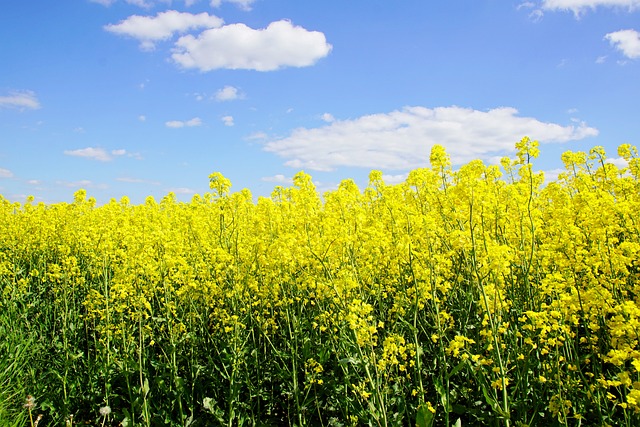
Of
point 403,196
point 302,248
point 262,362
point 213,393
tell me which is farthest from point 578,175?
point 213,393

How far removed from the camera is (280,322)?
14.2 feet

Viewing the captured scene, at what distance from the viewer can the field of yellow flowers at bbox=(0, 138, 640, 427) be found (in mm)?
2738

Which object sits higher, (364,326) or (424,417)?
(364,326)

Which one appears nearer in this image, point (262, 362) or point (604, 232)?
point (604, 232)

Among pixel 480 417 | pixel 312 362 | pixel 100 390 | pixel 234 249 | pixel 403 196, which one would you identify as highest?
pixel 403 196

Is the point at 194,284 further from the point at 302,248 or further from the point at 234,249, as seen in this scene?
the point at 302,248

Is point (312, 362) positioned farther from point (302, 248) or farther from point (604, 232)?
point (604, 232)

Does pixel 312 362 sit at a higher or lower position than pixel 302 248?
lower

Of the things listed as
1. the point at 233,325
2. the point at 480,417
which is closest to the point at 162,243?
the point at 233,325

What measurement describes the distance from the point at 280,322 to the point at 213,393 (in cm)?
83

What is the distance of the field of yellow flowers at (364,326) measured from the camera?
274cm

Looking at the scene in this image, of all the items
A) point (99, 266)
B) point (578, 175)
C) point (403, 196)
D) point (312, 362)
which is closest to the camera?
point (312, 362)

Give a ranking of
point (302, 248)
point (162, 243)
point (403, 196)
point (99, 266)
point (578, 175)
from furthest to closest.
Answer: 1. point (403, 196)
2. point (578, 175)
3. point (99, 266)
4. point (162, 243)
5. point (302, 248)

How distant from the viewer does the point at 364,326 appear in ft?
8.87
